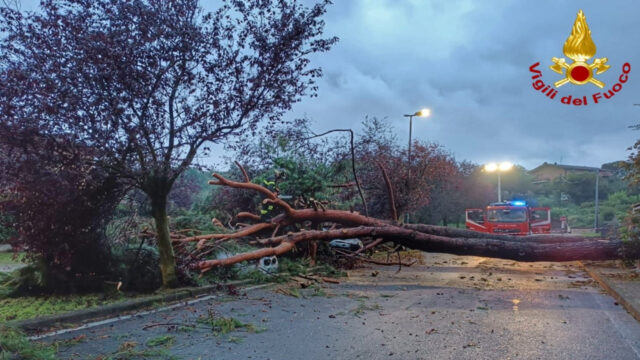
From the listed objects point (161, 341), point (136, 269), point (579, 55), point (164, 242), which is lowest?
point (161, 341)

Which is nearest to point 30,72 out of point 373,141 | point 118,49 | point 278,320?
point 118,49

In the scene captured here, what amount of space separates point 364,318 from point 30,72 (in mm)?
5403

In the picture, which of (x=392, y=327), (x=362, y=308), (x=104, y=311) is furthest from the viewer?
(x=362, y=308)

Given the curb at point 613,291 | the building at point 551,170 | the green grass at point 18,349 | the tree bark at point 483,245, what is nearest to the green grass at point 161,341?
the green grass at point 18,349

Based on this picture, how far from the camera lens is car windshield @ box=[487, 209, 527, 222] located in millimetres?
25453

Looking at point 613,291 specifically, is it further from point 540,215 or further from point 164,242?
point 540,215

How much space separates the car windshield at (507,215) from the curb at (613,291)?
13099 millimetres

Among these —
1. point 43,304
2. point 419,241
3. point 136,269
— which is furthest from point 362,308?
point 43,304

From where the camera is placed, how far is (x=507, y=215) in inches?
1014

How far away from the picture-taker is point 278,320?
6.54 metres

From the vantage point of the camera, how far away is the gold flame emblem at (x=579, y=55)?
8.99 meters

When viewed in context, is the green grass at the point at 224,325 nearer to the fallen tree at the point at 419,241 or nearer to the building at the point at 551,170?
the fallen tree at the point at 419,241

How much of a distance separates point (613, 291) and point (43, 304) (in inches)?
373

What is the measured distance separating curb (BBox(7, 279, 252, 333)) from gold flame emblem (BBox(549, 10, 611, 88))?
25.0 ft
